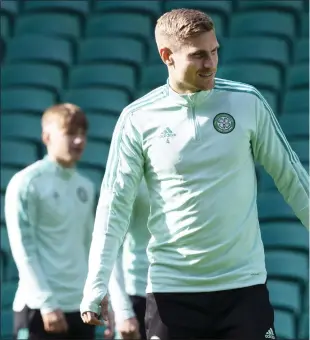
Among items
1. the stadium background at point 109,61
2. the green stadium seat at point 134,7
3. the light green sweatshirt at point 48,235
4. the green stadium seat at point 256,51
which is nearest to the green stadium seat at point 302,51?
the stadium background at point 109,61

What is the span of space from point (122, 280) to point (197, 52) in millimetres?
1992

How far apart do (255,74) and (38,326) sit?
3.93 metres

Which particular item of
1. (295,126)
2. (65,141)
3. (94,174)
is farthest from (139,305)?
(295,126)

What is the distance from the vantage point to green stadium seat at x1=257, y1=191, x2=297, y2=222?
7965 mm

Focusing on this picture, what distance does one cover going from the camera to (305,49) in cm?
972

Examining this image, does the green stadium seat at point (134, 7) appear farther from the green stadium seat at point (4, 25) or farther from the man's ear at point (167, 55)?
the man's ear at point (167, 55)

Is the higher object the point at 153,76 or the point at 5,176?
the point at 153,76

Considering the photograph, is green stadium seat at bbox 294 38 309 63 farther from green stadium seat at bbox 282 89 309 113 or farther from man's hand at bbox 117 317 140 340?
man's hand at bbox 117 317 140 340

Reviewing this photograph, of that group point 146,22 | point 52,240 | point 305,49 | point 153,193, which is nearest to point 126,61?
point 146,22

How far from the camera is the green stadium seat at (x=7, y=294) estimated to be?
760 centimetres

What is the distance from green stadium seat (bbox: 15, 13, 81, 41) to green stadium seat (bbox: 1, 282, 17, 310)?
10.2 feet

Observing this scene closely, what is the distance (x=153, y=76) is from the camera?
378 inches

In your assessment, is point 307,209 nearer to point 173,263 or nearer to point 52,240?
point 173,263

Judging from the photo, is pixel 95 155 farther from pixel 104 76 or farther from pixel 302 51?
pixel 302 51
